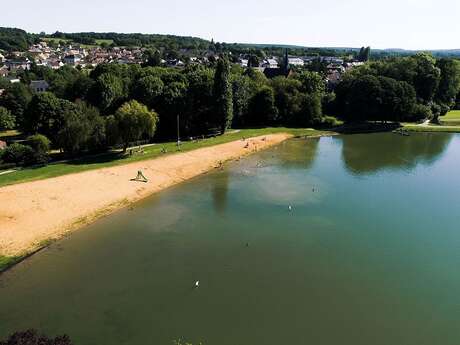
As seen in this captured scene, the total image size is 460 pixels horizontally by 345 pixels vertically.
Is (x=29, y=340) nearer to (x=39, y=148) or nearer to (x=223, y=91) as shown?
(x=39, y=148)

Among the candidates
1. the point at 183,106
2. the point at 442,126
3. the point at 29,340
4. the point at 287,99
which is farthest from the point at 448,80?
the point at 29,340

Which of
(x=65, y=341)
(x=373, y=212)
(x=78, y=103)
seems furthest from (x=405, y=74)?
(x=65, y=341)

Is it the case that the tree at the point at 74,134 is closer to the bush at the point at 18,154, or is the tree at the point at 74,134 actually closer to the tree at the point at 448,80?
the bush at the point at 18,154

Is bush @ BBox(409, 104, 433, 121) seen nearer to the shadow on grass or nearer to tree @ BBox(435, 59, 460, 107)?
tree @ BBox(435, 59, 460, 107)

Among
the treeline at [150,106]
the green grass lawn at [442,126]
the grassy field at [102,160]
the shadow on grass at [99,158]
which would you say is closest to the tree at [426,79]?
the green grass lawn at [442,126]

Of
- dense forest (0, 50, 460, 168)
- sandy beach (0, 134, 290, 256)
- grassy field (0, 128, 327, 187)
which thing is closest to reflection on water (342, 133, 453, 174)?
dense forest (0, 50, 460, 168)
